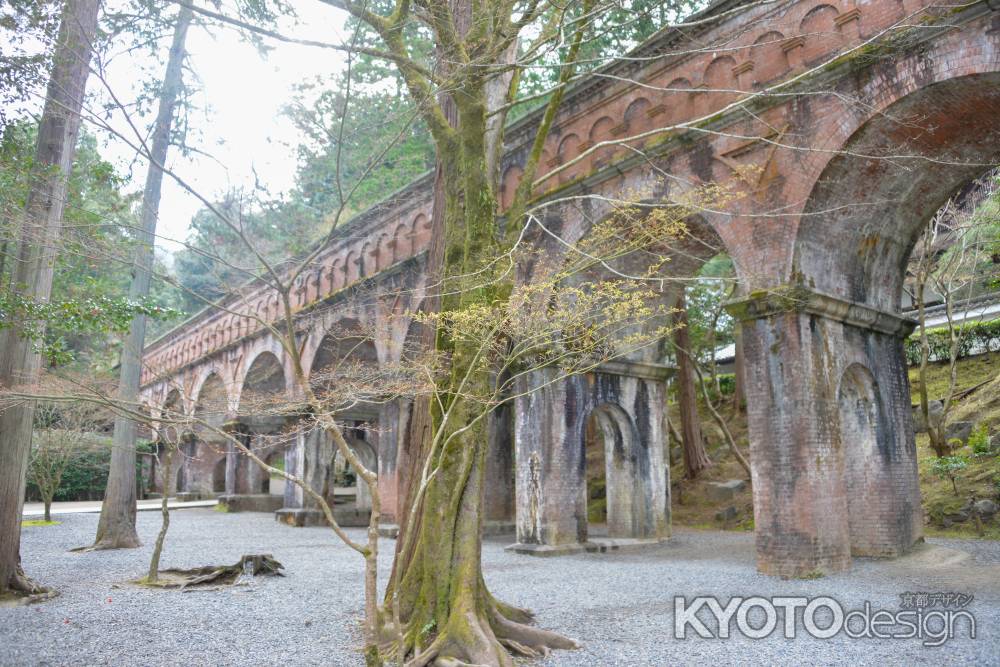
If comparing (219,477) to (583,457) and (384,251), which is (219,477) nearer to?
(384,251)

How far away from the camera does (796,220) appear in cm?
929

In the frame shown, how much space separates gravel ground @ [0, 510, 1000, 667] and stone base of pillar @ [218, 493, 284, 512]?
11291 mm

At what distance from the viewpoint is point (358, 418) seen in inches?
776

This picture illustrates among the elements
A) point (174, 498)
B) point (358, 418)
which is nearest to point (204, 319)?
point (174, 498)

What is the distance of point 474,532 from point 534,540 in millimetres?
6690

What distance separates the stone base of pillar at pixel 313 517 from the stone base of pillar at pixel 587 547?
26.5ft

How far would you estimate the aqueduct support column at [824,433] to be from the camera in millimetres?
8727

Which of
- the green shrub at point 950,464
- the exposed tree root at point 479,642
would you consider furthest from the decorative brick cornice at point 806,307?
the exposed tree root at point 479,642

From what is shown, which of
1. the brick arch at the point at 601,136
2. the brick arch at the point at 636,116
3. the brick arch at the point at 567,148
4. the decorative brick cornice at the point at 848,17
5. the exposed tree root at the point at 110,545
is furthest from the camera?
the brick arch at the point at 567,148

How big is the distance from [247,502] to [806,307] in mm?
20947

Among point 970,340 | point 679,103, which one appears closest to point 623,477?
point 679,103

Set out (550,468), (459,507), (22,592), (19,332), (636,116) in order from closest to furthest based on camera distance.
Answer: (459,507), (19,332), (22,592), (636,116), (550,468)

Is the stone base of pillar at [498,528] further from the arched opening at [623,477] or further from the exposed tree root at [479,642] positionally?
the exposed tree root at [479,642]

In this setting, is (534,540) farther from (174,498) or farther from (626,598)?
(174,498)
